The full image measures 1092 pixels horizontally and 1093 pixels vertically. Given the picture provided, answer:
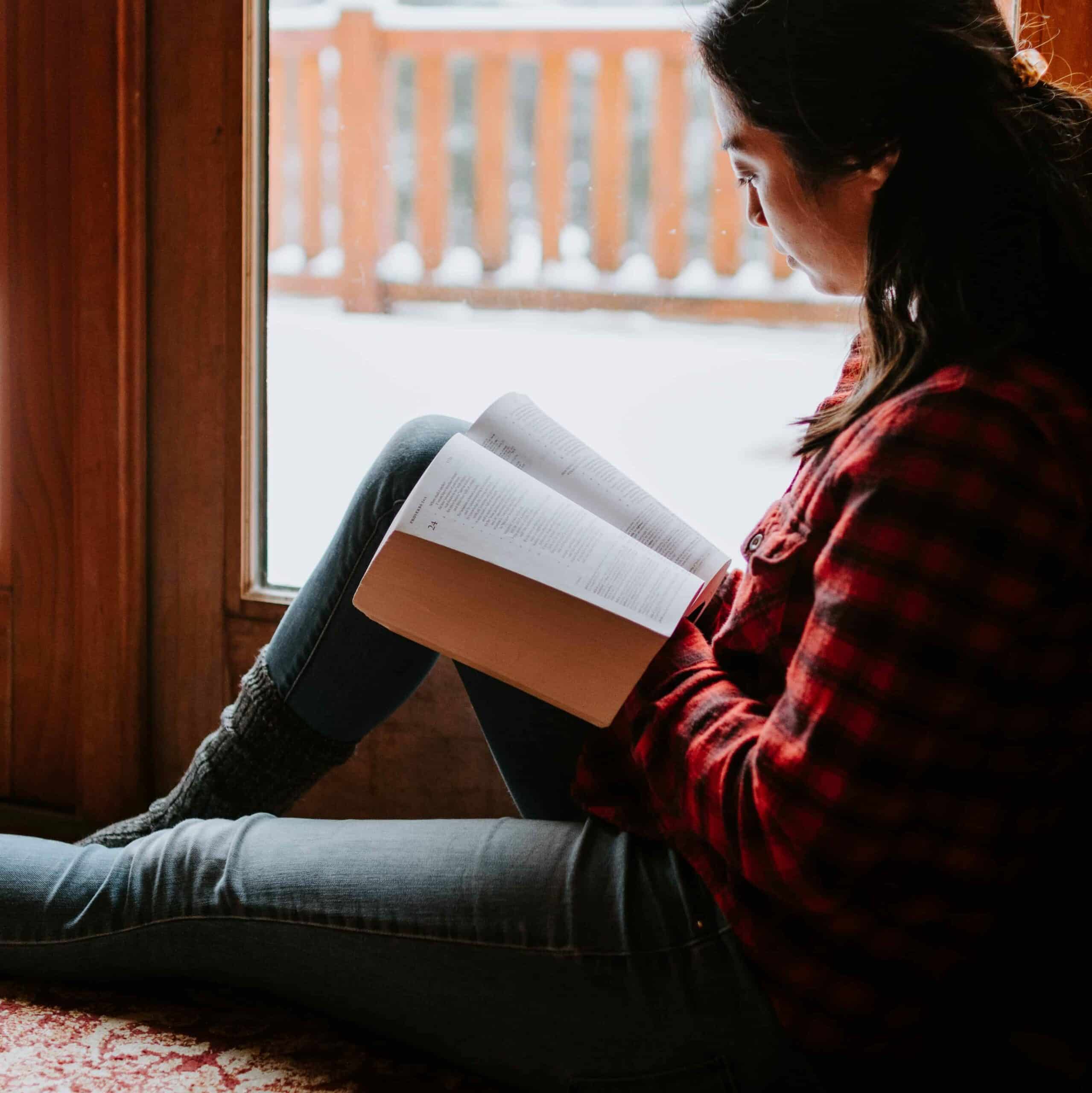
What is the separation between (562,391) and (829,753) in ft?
2.33

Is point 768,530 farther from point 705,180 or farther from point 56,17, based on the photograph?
point 56,17

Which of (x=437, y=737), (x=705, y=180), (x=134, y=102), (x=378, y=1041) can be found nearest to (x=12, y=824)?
(x=437, y=737)

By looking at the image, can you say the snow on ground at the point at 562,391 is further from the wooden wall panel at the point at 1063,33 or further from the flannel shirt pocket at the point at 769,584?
the flannel shirt pocket at the point at 769,584

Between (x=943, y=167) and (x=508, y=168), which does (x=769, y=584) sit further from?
(x=508, y=168)

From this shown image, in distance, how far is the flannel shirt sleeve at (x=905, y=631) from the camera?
22.4 inches

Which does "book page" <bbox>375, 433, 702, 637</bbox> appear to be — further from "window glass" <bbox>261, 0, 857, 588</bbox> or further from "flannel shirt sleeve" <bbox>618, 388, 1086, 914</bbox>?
"window glass" <bbox>261, 0, 857, 588</bbox>

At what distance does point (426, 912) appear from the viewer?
0.77 m

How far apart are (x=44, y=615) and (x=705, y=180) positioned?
0.91 metres

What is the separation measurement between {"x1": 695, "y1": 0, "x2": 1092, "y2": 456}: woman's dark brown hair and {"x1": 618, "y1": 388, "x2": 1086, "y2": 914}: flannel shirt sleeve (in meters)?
0.07

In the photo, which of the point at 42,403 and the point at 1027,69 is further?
the point at 42,403

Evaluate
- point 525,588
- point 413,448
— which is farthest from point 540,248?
point 525,588

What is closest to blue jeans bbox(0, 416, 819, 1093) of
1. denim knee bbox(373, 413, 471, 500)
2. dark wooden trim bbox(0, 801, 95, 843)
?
denim knee bbox(373, 413, 471, 500)

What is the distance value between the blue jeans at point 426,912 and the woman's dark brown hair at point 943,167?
0.33 metres

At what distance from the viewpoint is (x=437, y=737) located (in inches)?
49.1
